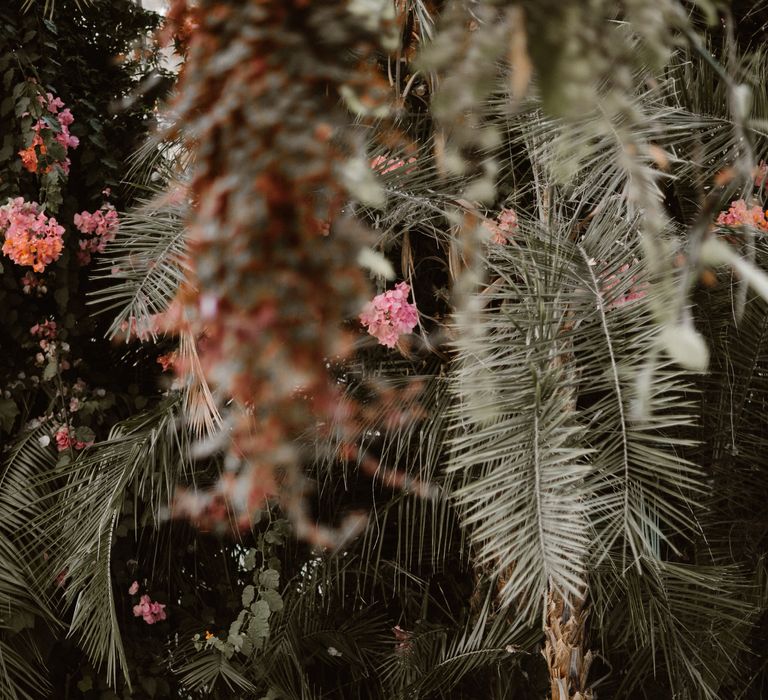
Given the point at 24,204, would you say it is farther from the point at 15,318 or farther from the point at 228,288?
the point at 228,288

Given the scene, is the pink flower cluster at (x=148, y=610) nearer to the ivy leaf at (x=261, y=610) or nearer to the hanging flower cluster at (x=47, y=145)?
the ivy leaf at (x=261, y=610)

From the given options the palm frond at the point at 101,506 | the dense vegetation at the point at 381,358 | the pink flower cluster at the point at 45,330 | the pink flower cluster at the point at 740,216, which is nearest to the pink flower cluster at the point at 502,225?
the dense vegetation at the point at 381,358

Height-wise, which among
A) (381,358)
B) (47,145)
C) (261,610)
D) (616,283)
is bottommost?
(261,610)

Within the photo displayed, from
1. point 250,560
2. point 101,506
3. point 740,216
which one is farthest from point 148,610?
point 740,216

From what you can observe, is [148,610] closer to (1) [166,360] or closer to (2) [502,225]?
(1) [166,360]

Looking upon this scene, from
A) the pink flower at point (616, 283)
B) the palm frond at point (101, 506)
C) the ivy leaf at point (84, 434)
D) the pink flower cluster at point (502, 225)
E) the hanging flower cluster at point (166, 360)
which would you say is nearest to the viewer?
the pink flower at point (616, 283)

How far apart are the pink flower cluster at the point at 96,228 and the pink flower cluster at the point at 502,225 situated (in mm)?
1027

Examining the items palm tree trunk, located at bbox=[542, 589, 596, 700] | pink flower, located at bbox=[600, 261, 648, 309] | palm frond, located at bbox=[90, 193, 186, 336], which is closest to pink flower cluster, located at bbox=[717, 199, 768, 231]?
pink flower, located at bbox=[600, 261, 648, 309]

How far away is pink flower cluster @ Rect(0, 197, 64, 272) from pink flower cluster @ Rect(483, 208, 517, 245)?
1045mm

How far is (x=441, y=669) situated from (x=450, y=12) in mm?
1593

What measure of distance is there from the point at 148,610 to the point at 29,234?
0.95 m

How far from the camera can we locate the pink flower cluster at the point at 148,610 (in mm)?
2100

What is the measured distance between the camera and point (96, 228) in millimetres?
2137

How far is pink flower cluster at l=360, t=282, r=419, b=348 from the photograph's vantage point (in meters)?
1.58
